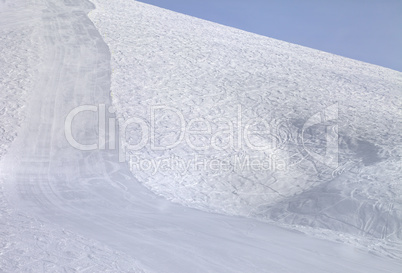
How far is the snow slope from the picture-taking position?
21.1 ft

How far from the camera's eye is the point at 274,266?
459 centimetres

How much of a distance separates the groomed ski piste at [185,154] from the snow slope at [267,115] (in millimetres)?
40

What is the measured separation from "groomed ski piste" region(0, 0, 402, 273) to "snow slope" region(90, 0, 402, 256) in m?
0.04

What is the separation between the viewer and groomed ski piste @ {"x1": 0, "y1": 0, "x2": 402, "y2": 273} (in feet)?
16.1

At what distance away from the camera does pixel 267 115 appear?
1026 centimetres

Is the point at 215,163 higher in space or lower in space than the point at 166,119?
lower

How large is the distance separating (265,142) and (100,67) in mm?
5799

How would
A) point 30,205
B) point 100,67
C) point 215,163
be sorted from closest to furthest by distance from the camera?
point 30,205 < point 215,163 < point 100,67

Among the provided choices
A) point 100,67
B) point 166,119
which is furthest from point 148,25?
point 166,119

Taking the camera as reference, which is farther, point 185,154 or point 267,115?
point 267,115

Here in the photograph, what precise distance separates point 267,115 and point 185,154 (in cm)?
272

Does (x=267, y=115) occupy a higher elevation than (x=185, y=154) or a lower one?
higher

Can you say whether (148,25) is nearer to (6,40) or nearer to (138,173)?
(6,40)

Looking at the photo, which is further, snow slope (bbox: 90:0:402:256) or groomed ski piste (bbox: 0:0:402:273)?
snow slope (bbox: 90:0:402:256)
